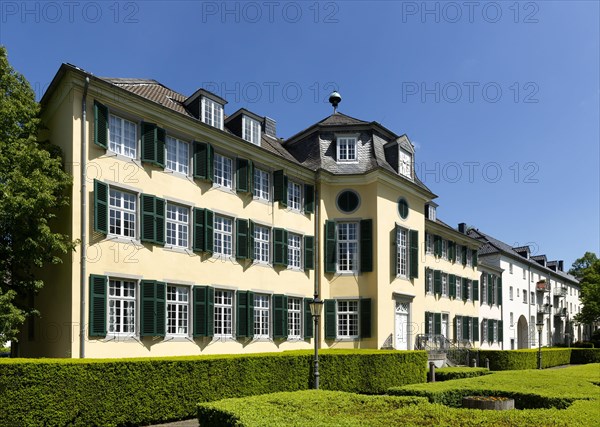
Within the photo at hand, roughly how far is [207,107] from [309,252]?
7.78 meters

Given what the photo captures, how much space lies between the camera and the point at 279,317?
2278 cm

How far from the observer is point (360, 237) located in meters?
26.0

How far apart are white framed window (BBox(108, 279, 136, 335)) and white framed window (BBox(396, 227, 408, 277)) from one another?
44.5ft

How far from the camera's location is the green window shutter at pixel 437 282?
116ft

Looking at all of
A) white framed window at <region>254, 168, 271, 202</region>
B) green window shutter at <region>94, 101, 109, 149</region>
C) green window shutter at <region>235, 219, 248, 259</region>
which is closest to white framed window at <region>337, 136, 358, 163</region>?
white framed window at <region>254, 168, 271, 202</region>

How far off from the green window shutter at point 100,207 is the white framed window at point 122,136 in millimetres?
1350

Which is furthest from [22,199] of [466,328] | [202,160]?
[466,328]

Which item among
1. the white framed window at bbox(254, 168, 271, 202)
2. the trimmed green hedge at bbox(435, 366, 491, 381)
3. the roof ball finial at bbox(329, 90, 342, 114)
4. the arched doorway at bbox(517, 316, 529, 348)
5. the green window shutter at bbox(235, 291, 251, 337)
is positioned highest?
the roof ball finial at bbox(329, 90, 342, 114)

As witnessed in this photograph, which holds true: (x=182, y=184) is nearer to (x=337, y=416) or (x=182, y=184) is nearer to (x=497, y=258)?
(x=337, y=416)

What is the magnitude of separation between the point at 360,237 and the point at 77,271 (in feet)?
44.1

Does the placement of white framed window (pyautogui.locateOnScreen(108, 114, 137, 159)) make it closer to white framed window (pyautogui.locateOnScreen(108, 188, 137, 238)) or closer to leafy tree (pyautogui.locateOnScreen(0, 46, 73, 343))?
white framed window (pyautogui.locateOnScreen(108, 188, 137, 238))

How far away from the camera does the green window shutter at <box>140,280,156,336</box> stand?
17.2 metres

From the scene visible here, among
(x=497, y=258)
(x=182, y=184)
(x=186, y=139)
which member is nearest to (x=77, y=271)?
(x=182, y=184)

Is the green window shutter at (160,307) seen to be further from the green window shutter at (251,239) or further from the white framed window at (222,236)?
the green window shutter at (251,239)
